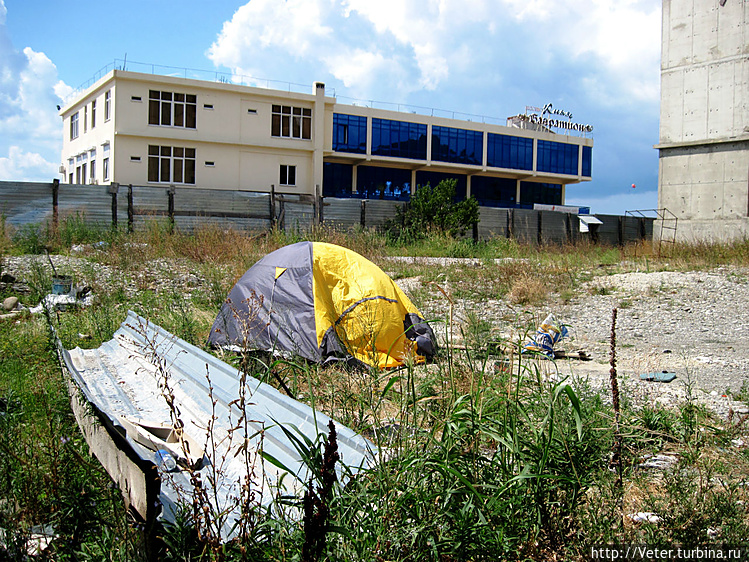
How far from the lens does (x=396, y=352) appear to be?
21.2ft

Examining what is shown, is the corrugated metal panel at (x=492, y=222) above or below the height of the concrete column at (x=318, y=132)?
below

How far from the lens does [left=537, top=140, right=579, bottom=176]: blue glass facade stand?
5197cm

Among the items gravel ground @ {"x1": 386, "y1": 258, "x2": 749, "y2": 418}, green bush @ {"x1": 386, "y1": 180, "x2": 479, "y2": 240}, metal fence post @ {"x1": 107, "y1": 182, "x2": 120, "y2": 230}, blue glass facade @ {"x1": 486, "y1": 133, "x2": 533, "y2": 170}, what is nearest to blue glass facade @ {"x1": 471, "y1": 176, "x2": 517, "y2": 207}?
blue glass facade @ {"x1": 486, "y1": 133, "x2": 533, "y2": 170}

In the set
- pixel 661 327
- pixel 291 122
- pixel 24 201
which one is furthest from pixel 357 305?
pixel 291 122

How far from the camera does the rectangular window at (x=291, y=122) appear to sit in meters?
35.2

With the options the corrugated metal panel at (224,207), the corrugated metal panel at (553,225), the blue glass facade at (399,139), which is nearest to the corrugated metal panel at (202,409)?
the corrugated metal panel at (224,207)

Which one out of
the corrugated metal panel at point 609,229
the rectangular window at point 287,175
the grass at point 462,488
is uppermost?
the rectangular window at point 287,175

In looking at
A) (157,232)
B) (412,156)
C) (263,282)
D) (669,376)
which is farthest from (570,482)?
(412,156)

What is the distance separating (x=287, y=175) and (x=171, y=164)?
6.58 metres

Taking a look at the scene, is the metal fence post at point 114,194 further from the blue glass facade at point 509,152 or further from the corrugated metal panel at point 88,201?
the blue glass facade at point 509,152

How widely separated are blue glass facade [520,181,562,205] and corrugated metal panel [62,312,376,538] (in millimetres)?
49371

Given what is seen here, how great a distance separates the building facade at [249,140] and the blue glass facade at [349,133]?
7cm

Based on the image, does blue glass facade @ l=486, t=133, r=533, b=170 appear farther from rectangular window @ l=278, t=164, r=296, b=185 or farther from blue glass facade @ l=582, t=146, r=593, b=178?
rectangular window @ l=278, t=164, r=296, b=185

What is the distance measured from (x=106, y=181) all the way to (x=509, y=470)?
3466 centimetres
